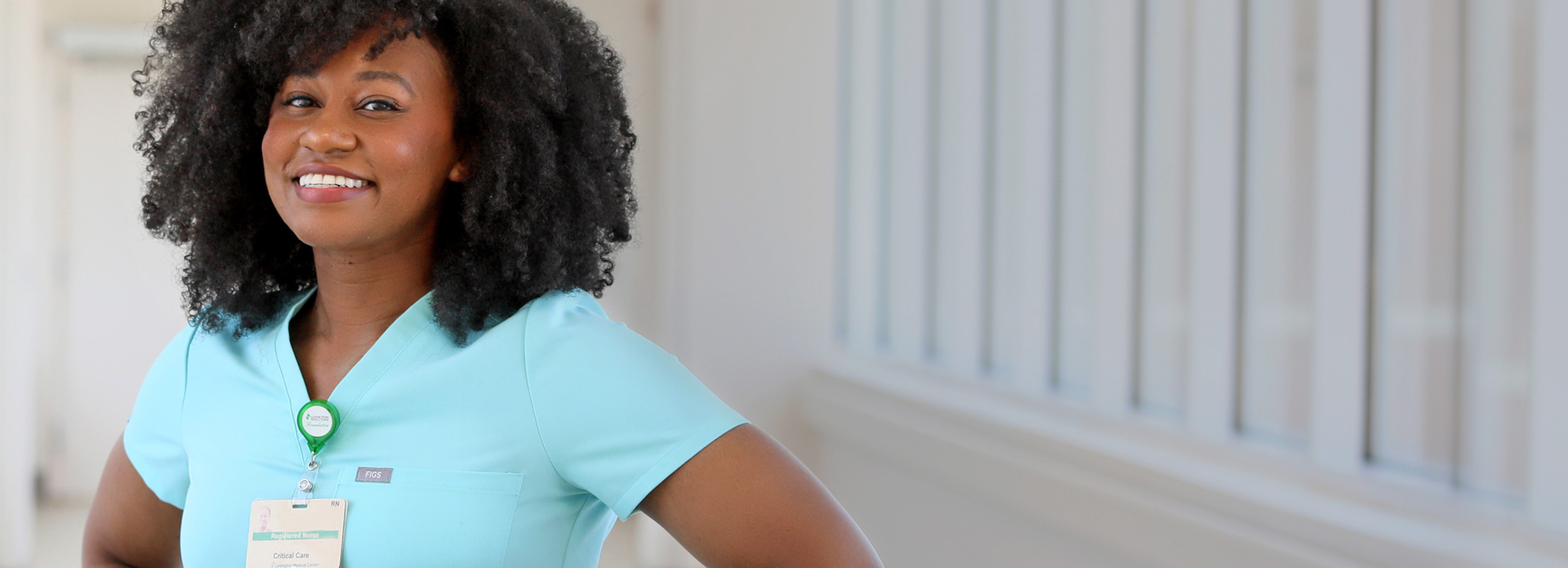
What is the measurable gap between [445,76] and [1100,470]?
1.30 metres

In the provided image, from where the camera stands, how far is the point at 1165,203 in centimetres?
195

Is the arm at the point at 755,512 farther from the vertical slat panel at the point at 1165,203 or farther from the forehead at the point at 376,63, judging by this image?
the vertical slat panel at the point at 1165,203

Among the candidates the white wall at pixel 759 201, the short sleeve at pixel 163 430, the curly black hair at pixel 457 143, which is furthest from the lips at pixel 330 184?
the white wall at pixel 759 201

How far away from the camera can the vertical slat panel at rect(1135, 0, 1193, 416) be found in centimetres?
191

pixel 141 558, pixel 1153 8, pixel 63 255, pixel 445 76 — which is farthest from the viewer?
pixel 63 255

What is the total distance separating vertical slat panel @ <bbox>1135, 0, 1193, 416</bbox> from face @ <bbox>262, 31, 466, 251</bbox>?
1241mm

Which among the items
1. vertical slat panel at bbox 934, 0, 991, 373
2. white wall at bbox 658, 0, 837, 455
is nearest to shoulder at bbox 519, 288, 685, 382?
vertical slat panel at bbox 934, 0, 991, 373

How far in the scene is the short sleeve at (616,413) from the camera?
3.48 feet

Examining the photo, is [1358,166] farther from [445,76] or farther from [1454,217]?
[445,76]

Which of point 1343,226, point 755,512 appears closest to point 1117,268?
point 1343,226

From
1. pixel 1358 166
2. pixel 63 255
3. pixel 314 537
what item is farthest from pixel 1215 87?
pixel 63 255

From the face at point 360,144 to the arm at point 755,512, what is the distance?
1.34ft

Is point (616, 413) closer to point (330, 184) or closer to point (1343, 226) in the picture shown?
point (330, 184)

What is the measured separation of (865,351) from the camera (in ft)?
10.5
